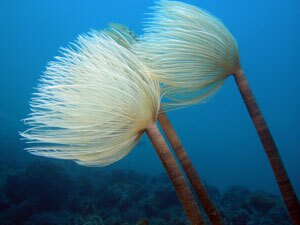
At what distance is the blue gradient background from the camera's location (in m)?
71.8

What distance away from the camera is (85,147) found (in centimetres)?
189

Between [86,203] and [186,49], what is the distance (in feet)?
31.5

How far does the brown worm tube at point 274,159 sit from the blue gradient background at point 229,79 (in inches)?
2101

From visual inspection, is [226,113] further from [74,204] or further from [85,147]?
[85,147]

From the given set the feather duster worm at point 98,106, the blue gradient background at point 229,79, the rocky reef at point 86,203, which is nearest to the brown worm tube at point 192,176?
the feather duster worm at point 98,106

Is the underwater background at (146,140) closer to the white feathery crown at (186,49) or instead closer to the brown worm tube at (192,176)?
the white feathery crown at (186,49)

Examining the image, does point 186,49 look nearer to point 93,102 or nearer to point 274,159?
point 93,102

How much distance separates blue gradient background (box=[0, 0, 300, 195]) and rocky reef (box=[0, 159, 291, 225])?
43755 mm

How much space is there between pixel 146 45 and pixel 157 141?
Result: 0.82 m

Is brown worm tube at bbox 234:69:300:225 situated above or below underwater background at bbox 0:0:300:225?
below

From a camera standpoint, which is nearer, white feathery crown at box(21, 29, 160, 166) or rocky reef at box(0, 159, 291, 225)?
white feathery crown at box(21, 29, 160, 166)

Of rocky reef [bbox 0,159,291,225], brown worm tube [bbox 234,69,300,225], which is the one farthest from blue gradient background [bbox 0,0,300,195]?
brown worm tube [bbox 234,69,300,225]

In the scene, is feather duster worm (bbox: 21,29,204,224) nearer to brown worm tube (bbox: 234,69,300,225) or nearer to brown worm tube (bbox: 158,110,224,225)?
brown worm tube (bbox: 158,110,224,225)

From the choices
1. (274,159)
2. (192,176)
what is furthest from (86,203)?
(274,159)
